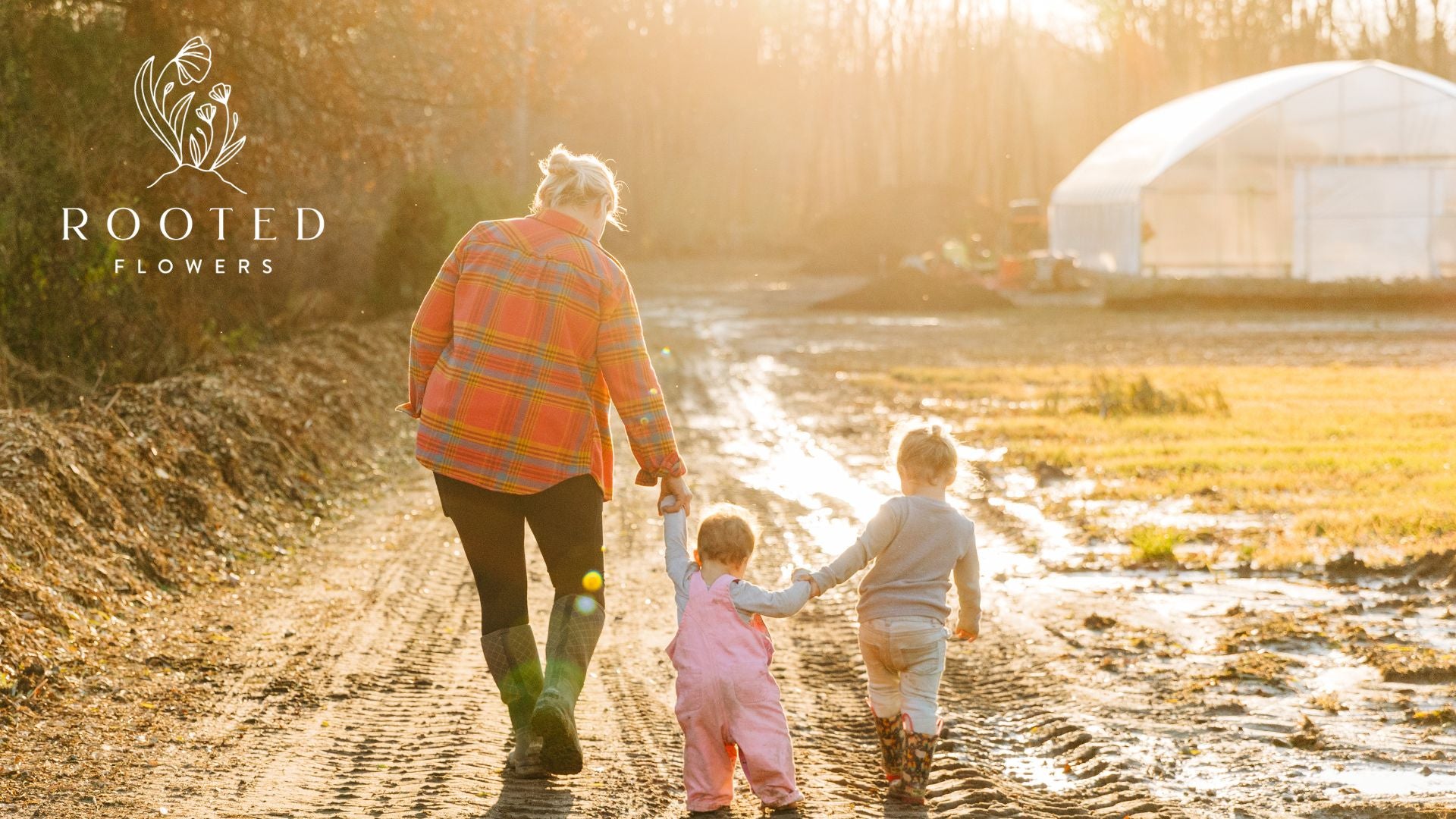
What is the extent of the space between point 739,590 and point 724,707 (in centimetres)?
32

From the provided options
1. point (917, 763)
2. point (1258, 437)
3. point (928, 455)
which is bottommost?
point (1258, 437)

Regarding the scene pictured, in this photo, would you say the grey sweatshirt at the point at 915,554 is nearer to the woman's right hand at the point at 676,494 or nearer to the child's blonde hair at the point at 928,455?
the child's blonde hair at the point at 928,455

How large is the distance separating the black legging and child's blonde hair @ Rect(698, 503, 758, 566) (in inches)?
16.8

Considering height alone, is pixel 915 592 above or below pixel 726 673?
above

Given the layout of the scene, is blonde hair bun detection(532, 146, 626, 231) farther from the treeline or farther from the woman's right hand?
the treeline

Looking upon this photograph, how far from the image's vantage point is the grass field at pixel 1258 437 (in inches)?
356

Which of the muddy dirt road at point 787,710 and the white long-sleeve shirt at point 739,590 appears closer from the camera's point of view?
the white long-sleeve shirt at point 739,590

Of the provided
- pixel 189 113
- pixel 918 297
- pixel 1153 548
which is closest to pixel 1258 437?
pixel 1153 548

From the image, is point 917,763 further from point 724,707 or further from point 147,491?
point 147,491

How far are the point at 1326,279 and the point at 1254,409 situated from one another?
64.3ft

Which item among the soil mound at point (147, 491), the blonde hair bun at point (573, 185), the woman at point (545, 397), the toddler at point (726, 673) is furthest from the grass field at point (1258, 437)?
the soil mound at point (147, 491)

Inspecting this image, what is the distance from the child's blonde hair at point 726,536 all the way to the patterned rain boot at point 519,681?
2.26 feet

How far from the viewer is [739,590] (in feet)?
14.9

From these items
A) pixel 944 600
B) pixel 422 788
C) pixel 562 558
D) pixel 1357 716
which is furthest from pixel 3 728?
pixel 1357 716
